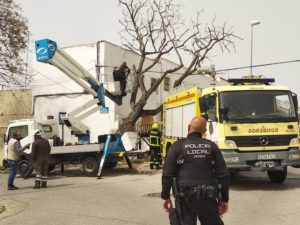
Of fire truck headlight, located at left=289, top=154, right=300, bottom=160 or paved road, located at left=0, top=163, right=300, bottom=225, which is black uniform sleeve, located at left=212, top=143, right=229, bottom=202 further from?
fire truck headlight, located at left=289, top=154, right=300, bottom=160

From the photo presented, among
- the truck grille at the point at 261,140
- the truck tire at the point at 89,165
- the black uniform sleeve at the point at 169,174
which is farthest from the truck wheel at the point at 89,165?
the black uniform sleeve at the point at 169,174

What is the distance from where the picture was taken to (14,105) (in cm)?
2945

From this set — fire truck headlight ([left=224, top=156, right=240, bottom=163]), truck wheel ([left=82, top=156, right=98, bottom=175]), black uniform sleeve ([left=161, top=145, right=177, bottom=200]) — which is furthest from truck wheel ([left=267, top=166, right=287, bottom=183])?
black uniform sleeve ([left=161, top=145, right=177, bottom=200])

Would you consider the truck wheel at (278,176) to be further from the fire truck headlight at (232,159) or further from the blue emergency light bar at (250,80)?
the blue emergency light bar at (250,80)

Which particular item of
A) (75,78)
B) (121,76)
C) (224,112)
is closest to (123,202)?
(224,112)

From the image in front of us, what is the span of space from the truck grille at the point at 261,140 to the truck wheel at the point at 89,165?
275 inches

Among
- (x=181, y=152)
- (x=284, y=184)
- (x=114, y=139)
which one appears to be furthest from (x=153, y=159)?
(x=181, y=152)

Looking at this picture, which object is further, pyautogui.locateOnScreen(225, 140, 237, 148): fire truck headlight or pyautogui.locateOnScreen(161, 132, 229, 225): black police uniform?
pyautogui.locateOnScreen(225, 140, 237, 148): fire truck headlight

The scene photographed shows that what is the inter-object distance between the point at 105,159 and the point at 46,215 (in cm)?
775

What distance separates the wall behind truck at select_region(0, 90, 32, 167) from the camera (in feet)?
95.8

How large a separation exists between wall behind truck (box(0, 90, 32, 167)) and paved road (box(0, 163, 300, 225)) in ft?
45.4

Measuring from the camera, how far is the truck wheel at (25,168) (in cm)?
1726

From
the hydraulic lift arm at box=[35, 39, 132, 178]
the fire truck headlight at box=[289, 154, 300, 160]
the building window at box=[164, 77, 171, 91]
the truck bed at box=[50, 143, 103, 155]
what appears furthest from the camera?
the building window at box=[164, 77, 171, 91]

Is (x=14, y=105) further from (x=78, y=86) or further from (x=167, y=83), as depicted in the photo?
(x=167, y=83)
